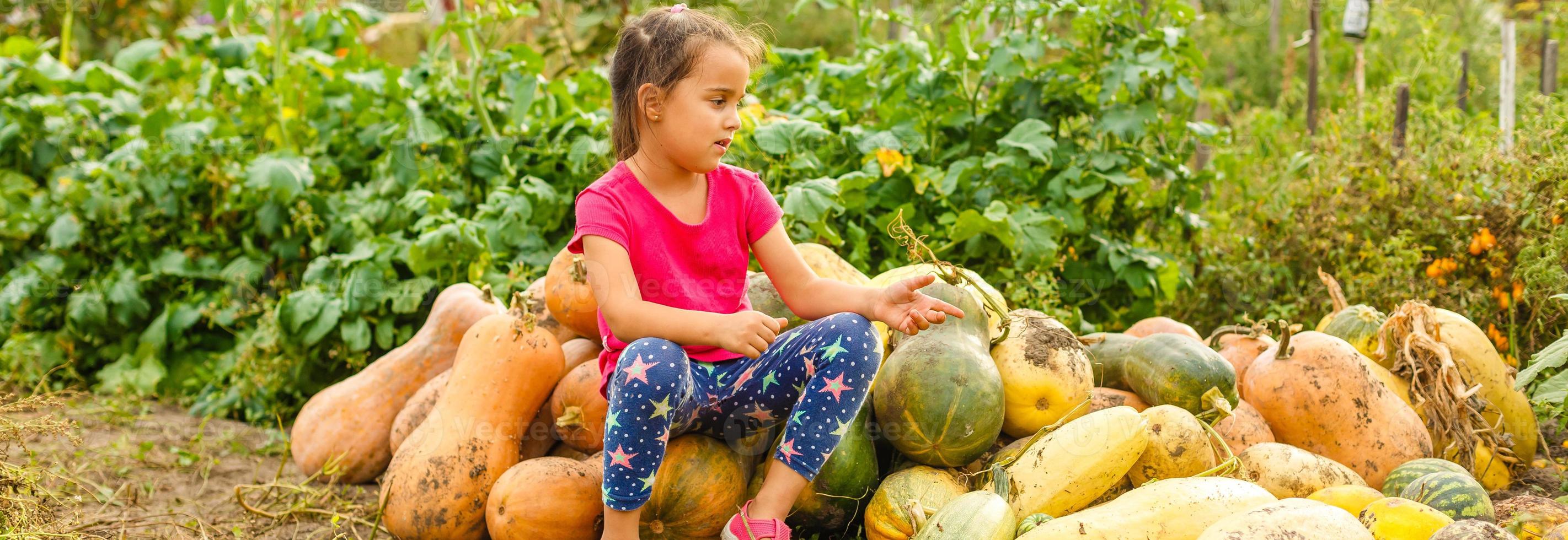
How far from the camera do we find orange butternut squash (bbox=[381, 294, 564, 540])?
2.48 metres

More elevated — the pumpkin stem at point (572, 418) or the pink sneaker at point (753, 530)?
the pumpkin stem at point (572, 418)

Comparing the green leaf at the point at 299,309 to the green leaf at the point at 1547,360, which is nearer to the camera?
the green leaf at the point at 1547,360

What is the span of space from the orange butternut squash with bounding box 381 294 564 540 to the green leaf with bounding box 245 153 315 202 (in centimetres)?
165

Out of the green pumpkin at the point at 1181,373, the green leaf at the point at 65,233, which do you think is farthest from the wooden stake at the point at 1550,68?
the green leaf at the point at 65,233

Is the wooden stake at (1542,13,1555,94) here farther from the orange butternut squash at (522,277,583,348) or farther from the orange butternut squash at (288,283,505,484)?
the orange butternut squash at (288,283,505,484)

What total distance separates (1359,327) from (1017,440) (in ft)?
3.85

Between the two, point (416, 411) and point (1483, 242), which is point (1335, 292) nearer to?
point (1483, 242)

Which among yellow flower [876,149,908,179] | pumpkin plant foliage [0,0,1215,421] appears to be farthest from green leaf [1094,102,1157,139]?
yellow flower [876,149,908,179]

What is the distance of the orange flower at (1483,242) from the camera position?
131 inches

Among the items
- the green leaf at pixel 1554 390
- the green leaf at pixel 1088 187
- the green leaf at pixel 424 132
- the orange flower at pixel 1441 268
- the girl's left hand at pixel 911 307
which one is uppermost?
the green leaf at pixel 424 132

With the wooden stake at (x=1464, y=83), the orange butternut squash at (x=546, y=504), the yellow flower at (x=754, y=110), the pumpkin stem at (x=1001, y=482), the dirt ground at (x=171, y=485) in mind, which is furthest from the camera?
the wooden stake at (x=1464, y=83)

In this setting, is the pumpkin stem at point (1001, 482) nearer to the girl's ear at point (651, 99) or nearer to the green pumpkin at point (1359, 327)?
the girl's ear at point (651, 99)

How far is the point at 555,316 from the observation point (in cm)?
298

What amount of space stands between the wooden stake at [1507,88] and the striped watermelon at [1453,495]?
87.6 inches
